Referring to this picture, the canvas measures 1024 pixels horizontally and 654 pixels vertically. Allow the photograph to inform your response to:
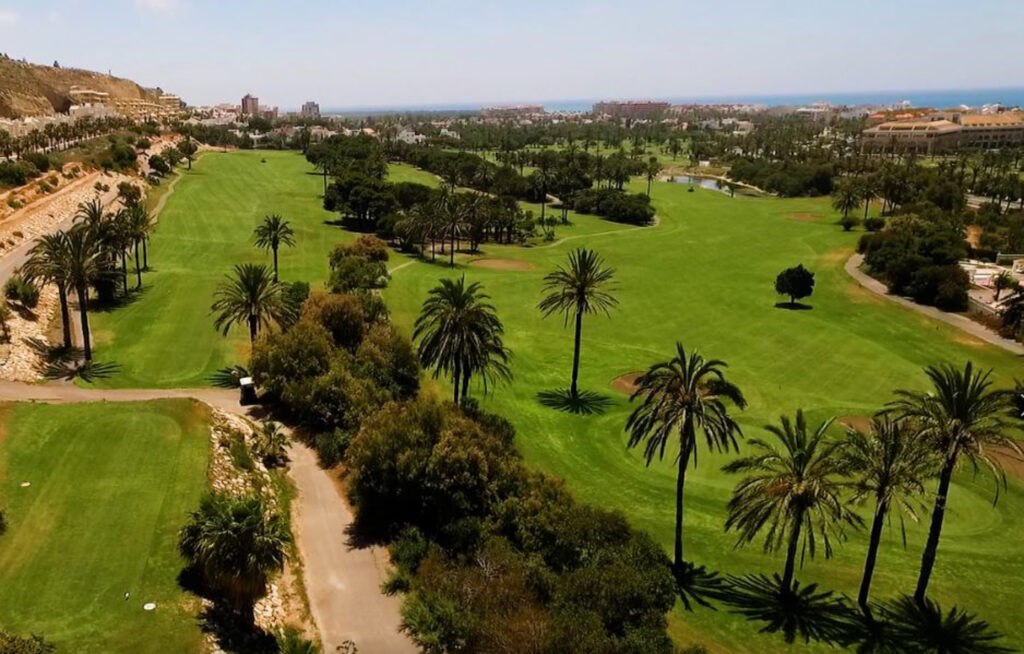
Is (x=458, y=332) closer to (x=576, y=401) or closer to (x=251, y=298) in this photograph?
(x=576, y=401)

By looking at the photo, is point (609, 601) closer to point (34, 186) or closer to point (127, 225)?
point (127, 225)

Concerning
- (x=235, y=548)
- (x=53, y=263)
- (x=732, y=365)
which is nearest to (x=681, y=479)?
(x=235, y=548)

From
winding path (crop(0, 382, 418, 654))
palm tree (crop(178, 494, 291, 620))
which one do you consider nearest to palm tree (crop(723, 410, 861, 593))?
winding path (crop(0, 382, 418, 654))

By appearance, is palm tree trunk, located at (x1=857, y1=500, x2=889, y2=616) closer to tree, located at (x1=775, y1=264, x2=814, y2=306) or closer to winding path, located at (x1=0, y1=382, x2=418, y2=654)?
winding path, located at (x1=0, y1=382, x2=418, y2=654)

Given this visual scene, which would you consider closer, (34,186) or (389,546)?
(389,546)

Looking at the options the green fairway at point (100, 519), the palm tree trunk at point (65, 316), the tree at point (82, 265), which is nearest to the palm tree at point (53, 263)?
the palm tree trunk at point (65, 316)

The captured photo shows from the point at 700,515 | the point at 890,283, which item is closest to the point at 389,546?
the point at 700,515

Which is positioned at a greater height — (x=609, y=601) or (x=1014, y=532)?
(x=609, y=601)
